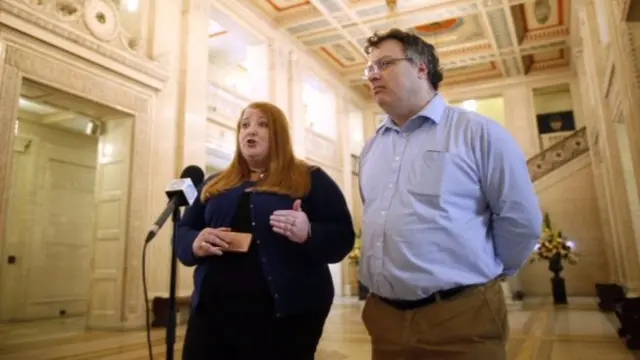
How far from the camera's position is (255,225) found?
1783 mm

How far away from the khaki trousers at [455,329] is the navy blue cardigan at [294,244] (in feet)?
1.23

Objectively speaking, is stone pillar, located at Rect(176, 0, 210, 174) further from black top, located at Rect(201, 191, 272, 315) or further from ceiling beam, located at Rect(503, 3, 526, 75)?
ceiling beam, located at Rect(503, 3, 526, 75)

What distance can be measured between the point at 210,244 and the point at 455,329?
885mm

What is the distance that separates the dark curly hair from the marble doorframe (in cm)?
556

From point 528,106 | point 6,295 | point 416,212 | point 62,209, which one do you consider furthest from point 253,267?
point 528,106

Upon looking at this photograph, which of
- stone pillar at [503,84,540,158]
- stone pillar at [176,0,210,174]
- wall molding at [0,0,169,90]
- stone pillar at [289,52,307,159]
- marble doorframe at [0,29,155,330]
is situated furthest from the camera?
stone pillar at [503,84,540,158]

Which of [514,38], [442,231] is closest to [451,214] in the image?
[442,231]

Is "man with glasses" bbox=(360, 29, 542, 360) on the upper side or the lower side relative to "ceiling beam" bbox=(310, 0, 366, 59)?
lower

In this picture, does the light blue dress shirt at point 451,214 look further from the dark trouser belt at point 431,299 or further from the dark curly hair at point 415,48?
the dark curly hair at point 415,48

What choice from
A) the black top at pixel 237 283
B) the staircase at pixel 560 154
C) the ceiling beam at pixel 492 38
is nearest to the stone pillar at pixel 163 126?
the black top at pixel 237 283

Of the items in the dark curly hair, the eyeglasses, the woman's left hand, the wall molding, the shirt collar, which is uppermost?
the wall molding

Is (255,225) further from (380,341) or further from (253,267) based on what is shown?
(380,341)

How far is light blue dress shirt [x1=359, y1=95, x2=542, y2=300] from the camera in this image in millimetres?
1451

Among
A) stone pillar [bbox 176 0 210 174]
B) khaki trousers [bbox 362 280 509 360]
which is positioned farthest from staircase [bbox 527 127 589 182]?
khaki trousers [bbox 362 280 509 360]
